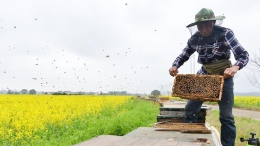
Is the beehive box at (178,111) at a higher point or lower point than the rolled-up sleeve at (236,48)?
lower

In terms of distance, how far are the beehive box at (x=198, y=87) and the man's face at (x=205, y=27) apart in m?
0.60

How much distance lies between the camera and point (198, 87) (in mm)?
4145

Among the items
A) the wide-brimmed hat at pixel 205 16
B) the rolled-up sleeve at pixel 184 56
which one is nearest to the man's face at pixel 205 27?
the wide-brimmed hat at pixel 205 16

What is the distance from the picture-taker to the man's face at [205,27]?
13.8 ft

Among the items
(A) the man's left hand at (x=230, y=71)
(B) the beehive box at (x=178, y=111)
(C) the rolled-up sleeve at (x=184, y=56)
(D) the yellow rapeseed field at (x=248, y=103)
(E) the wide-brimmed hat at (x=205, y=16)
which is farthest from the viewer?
(D) the yellow rapeseed field at (x=248, y=103)

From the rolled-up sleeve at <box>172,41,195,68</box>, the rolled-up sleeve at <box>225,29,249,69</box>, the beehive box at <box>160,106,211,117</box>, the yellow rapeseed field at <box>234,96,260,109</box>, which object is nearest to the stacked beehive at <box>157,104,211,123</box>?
the beehive box at <box>160,106,211,117</box>

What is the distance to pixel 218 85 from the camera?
12.8ft

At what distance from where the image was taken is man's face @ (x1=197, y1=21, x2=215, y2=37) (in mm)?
4215

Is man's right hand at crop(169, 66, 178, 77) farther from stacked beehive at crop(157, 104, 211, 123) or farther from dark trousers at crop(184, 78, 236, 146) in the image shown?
stacked beehive at crop(157, 104, 211, 123)

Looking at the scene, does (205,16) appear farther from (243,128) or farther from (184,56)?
(243,128)

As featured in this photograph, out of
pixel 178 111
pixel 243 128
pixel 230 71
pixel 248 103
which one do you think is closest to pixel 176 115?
pixel 178 111

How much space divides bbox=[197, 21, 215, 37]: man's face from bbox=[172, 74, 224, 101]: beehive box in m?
0.60

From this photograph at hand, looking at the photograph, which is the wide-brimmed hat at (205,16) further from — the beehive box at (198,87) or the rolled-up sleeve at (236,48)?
the beehive box at (198,87)

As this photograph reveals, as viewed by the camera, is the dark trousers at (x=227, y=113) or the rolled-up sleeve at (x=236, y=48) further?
the dark trousers at (x=227, y=113)
